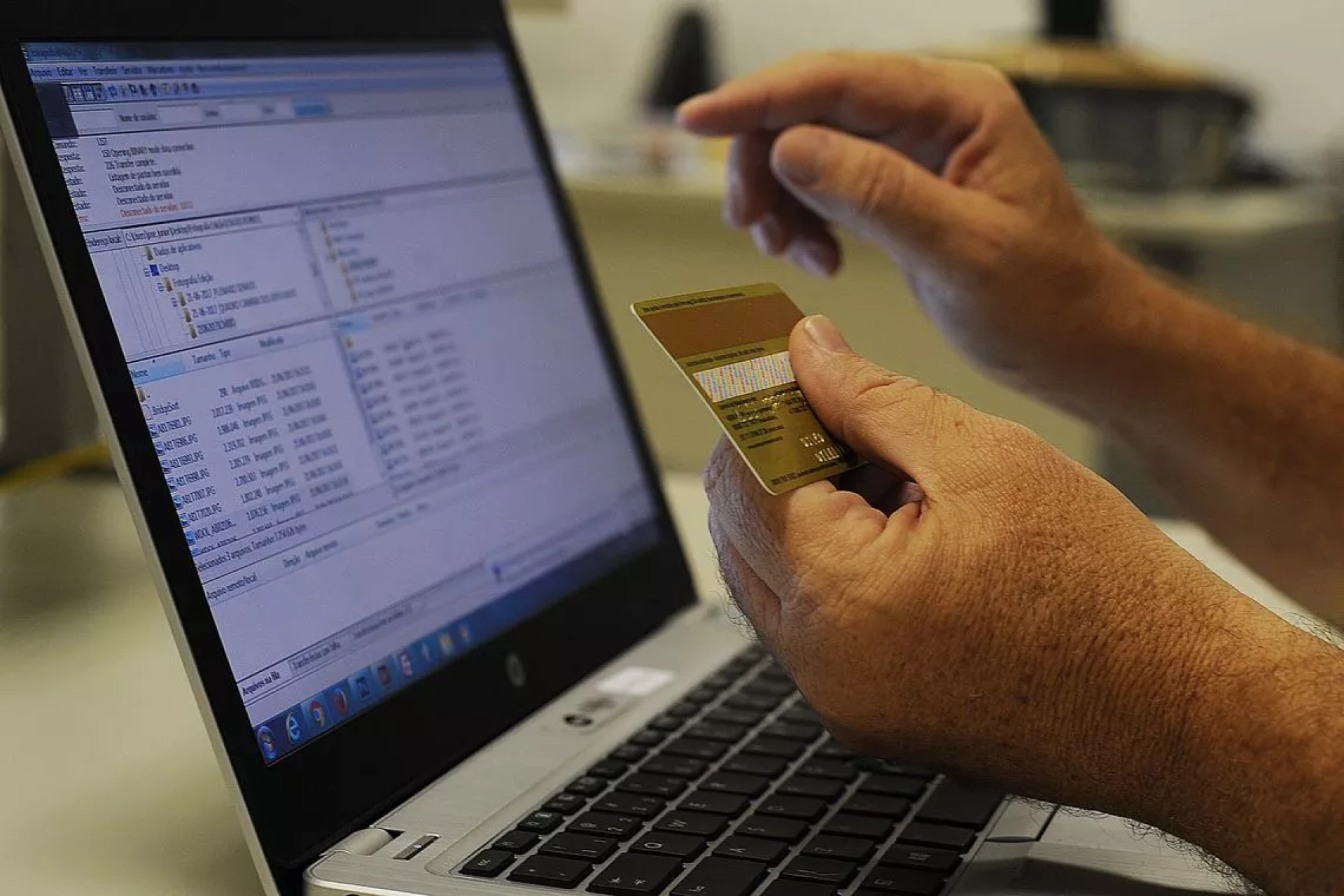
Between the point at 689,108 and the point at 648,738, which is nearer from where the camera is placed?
the point at 648,738

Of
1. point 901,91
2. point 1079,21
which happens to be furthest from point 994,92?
point 1079,21

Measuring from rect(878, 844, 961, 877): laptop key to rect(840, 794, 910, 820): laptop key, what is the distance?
25 millimetres

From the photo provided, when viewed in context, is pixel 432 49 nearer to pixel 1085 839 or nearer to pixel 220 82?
pixel 220 82

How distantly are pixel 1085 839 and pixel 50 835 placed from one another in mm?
353

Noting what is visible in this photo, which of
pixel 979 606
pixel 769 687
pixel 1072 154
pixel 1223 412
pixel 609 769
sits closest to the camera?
pixel 979 606

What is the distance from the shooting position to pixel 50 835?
0.50 metres

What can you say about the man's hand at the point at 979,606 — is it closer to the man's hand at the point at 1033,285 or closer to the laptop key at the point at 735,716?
the laptop key at the point at 735,716

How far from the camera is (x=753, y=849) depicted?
473 millimetres

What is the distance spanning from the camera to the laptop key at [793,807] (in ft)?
1.66

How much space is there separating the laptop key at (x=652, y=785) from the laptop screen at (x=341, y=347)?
9cm

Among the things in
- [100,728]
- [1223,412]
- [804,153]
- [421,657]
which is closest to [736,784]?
[421,657]

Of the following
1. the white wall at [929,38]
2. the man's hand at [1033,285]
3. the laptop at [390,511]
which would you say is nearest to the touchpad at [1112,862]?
the laptop at [390,511]

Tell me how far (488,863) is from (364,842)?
5 cm

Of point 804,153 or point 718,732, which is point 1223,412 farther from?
point 718,732
